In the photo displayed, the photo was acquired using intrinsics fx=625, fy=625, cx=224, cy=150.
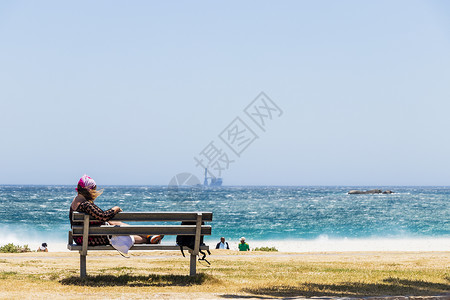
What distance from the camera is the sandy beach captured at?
792 centimetres

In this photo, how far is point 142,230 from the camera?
878 cm

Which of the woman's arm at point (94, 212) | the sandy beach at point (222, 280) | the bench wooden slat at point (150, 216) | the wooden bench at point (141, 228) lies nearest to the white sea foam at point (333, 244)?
the sandy beach at point (222, 280)

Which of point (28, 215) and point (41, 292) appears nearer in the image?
point (41, 292)

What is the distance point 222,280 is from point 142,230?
4.72 feet

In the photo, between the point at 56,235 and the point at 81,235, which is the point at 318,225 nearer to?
the point at 56,235

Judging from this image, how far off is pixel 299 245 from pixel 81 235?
→ 31931mm

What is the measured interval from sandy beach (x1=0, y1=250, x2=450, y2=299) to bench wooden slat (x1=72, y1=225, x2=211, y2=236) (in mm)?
707

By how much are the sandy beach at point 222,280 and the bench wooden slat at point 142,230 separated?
71 centimetres

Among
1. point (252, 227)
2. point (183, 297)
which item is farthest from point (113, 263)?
point (252, 227)

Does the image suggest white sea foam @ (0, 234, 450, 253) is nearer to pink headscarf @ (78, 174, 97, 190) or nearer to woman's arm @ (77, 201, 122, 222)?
pink headscarf @ (78, 174, 97, 190)

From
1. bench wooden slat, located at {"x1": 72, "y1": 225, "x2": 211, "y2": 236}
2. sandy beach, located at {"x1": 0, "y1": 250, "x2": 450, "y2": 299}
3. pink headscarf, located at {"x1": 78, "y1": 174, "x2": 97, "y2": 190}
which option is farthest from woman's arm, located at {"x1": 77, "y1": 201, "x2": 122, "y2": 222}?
sandy beach, located at {"x1": 0, "y1": 250, "x2": 450, "y2": 299}

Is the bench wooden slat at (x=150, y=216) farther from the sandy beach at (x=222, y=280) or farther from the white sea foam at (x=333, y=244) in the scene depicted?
the white sea foam at (x=333, y=244)

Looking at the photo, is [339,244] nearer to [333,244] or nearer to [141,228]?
[333,244]

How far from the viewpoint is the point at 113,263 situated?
38.4 ft
